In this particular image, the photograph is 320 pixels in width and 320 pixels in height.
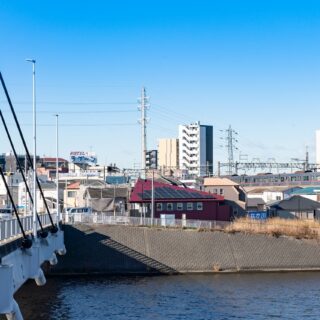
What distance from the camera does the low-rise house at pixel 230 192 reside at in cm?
6994

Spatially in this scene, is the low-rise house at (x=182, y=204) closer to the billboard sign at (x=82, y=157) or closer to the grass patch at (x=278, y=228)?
the grass patch at (x=278, y=228)

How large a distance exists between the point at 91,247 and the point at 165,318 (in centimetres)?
2045

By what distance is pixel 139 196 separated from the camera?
62.5m

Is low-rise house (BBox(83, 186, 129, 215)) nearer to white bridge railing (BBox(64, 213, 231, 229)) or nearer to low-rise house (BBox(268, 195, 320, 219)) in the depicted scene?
white bridge railing (BBox(64, 213, 231, 229))

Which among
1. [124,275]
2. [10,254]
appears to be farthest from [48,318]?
[124,275]

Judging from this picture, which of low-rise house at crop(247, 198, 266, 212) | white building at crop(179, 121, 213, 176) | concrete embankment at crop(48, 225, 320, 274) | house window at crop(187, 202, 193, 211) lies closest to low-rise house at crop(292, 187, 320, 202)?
low-rise house at crop(247, 198, 266, 212)

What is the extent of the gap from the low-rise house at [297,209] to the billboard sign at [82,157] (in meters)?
73.4

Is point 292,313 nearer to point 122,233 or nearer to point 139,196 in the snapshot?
point 122,233

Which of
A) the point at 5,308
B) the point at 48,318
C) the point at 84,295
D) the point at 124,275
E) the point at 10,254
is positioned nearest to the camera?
the point at 5,308

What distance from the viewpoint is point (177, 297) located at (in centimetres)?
3922

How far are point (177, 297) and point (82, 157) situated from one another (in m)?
101

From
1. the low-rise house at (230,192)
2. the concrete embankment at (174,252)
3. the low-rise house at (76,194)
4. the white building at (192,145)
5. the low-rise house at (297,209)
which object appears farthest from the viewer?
the white building at (192,145)

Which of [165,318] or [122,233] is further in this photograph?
[122,233]

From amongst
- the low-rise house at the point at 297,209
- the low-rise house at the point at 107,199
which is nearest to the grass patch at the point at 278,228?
the low-rise house at the point at 297,209
